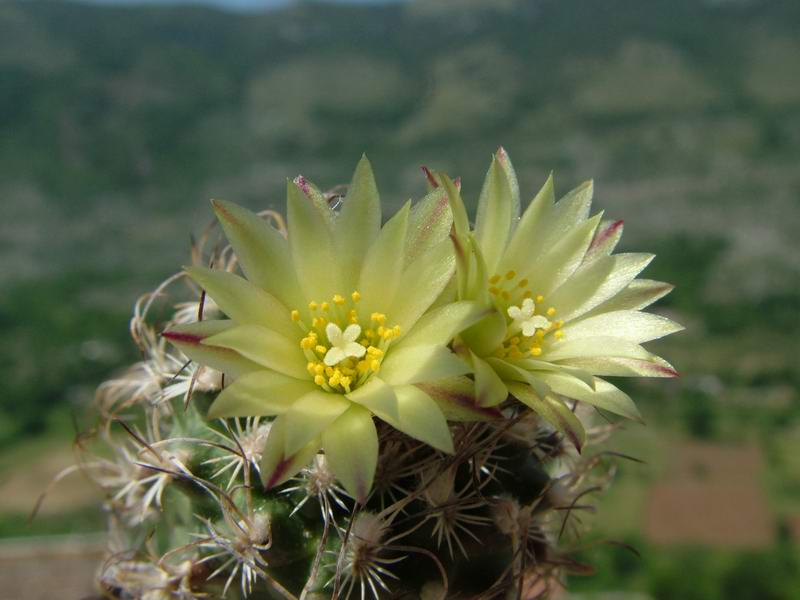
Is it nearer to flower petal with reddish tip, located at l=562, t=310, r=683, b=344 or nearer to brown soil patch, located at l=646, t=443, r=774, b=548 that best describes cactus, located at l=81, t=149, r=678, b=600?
flower petal with reddish tip, located at l=562, t=310, r=683, b=344

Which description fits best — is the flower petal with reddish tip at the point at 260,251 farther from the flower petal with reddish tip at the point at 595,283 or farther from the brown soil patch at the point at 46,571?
the brown soil patch at the point at 46,571

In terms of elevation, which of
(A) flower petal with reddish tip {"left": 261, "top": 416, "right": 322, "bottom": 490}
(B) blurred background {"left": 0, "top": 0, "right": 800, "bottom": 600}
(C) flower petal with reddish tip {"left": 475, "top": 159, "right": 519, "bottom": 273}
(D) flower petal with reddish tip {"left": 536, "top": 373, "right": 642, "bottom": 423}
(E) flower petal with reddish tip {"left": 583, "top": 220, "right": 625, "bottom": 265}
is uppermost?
(C) flower petal with reddish tip {"left": 475, "top": 159, "right": 519, "bottom": 273}

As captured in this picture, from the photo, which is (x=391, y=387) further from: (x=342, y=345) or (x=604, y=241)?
(x=604, y=241)

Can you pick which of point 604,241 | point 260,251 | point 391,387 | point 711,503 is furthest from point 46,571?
point 711,503

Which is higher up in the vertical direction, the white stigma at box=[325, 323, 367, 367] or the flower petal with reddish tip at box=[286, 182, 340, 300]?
the flower petal with reddish tip at box=[286, 182, 340, 300]

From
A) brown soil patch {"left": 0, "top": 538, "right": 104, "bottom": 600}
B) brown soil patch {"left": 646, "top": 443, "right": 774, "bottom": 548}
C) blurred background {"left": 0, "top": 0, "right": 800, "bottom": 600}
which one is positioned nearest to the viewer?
brown soil patch {"left": 0, "top": 538, "right": 104, "bottom": 600}

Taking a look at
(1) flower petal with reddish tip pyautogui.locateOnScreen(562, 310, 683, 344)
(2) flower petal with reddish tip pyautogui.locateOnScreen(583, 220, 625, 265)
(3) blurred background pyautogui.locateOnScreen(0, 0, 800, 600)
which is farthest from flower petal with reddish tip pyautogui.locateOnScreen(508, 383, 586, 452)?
(3) blurred background pyautogui.locateOnScreen(0, 0, 800, 600)
